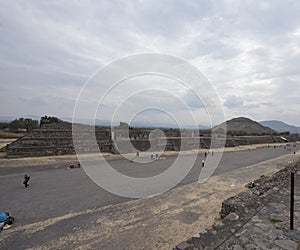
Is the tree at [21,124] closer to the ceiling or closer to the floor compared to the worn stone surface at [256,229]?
closer to the ceiling

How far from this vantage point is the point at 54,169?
15.5m

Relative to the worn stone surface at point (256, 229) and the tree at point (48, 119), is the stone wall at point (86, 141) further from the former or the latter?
the worn stone surface at point (256, 229)

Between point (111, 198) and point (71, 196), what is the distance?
1.92 metres

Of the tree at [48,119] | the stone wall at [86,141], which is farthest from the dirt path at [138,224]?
the tree at [48,119]

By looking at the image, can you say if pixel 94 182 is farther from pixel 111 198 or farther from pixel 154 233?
pixel 154 233

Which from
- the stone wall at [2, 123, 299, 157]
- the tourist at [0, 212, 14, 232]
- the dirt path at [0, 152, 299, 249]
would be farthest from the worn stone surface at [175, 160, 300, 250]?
the stone wall at [2, 123, 299, 157]

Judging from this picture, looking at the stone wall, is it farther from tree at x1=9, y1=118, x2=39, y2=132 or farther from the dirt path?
tree at x1=9, y1=118, x2=39, y2=132

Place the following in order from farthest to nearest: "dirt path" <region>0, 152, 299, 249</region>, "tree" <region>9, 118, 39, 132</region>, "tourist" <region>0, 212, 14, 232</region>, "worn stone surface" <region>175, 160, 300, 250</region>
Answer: "tree" <region>9, 118, 39, 132</region>
"tourist" <region>0, 212, 14, 232</region>
"dirt path" <region>0, 152, 299, 249</region>
"worn stone surface" <region>175, 160, 300, 250</region>

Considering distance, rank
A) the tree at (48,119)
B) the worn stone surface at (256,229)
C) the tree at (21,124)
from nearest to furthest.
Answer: the worn stone surface at (256,229), the tree at (48,119), the tree at (21,124)

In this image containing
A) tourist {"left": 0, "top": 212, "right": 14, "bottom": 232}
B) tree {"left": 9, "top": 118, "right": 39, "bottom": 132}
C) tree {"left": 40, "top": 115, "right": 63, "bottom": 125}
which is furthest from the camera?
tree {"left": 9, "top": 118, "right": 39, "bottom": 132}

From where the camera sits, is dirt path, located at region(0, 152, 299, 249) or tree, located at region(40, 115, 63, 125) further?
tree, located at region(40, 115, 63, 125)

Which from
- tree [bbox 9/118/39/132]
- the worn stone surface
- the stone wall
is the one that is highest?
tree [bbox 9/118/39/132]

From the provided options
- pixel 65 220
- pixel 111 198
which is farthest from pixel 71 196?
pixel 65 220

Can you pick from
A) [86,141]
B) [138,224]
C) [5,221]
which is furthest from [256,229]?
[86,141]
